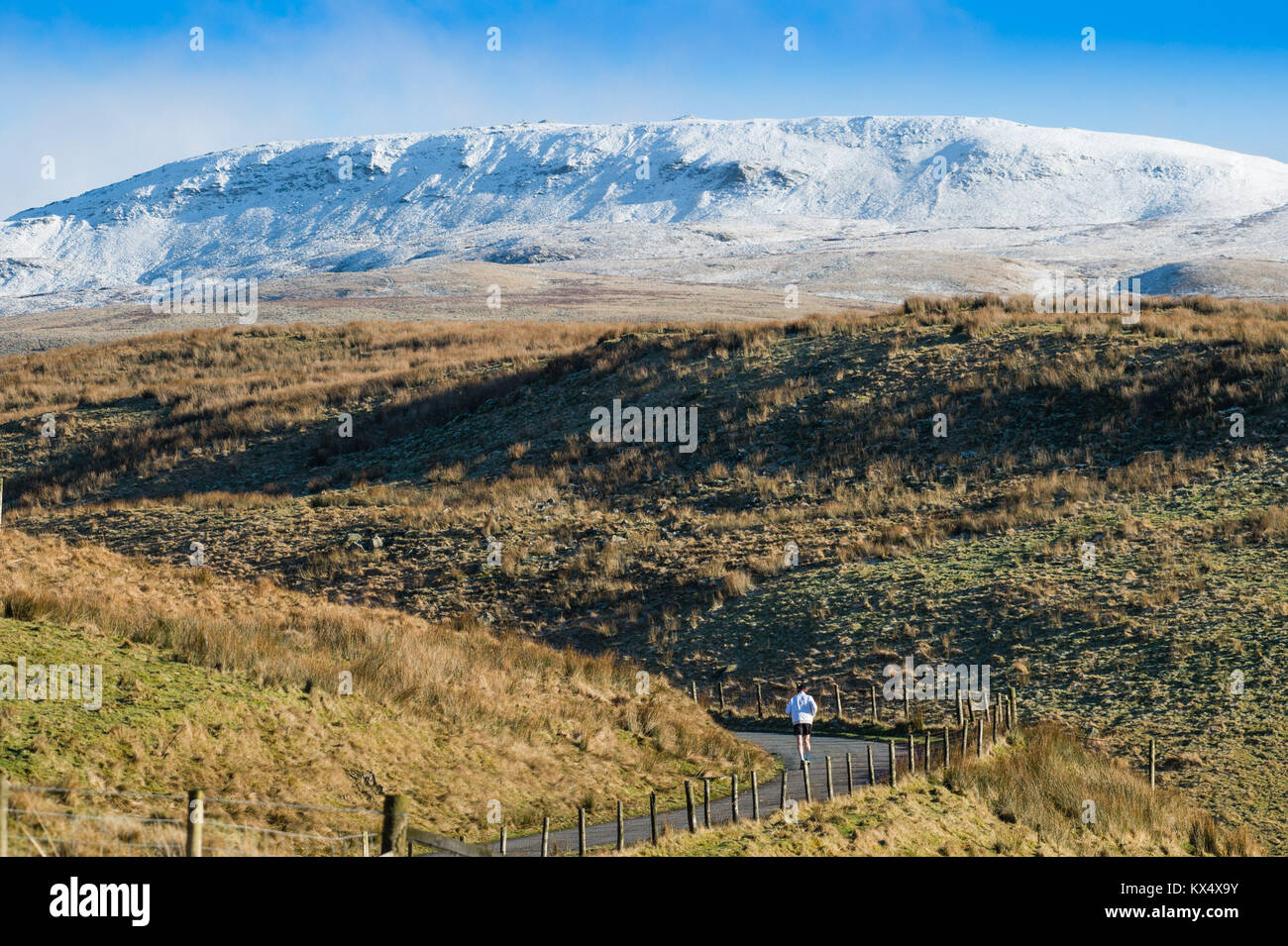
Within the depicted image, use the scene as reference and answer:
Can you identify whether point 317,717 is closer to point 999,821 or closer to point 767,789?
point 767,789

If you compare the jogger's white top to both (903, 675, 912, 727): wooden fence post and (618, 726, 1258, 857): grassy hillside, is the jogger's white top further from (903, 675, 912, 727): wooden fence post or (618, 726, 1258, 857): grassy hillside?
(903, 675, 912, 727): wooden fence post

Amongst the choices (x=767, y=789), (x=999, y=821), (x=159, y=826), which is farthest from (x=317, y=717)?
(x=999, y=821)

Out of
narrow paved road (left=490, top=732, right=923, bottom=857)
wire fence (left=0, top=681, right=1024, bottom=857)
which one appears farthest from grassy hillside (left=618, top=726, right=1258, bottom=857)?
narrow paved road (left=490, top=732, right=923, bottom=857)

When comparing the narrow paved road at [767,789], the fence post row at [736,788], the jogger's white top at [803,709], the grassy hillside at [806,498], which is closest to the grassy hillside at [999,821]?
the fence post row at [736,788]

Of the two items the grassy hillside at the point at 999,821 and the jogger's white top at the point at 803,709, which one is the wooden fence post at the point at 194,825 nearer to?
the grassy hillside at the point at 999,821

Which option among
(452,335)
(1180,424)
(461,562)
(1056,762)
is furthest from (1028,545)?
(452,335)
